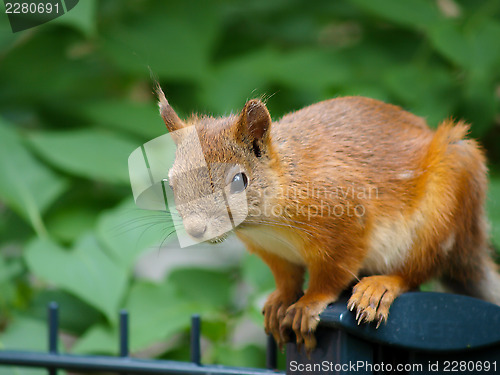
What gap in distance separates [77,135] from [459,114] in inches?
38.3

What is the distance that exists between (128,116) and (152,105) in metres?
0.09

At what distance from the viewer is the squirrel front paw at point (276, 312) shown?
86 centimetres

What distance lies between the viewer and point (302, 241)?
2.77 ft

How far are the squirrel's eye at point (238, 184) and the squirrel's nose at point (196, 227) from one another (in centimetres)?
7

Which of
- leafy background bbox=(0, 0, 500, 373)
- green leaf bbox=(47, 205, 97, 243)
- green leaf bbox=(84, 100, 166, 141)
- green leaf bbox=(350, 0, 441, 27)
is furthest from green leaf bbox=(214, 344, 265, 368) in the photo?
green leaf bbox=(350, 0, 441, 27)

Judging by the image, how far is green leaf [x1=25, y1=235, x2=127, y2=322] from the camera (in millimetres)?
1293

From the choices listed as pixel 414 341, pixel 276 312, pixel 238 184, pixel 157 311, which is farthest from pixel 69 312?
pixel 414 341

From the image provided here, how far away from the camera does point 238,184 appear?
759 millimetres

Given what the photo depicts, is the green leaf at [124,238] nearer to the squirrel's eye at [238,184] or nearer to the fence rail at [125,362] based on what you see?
the fence rail at [125,362]

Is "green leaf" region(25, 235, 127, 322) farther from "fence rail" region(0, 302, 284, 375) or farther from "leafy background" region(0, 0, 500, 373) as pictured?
"fence rail" region(0, 302, 284, 375)

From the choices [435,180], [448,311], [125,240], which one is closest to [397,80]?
[435,180]

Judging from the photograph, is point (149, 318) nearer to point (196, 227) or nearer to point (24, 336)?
point (24, 336)

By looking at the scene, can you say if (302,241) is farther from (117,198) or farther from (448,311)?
(117,198)

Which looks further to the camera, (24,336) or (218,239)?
(24,336)
